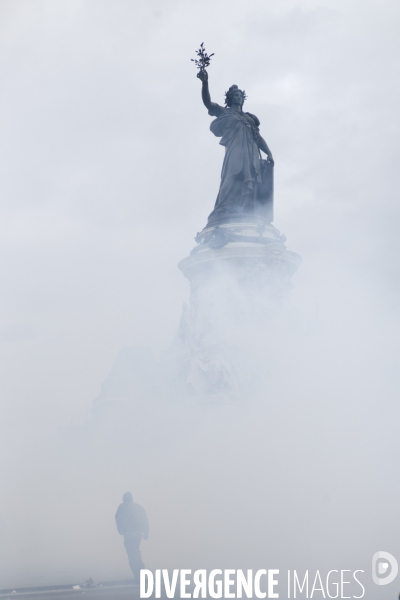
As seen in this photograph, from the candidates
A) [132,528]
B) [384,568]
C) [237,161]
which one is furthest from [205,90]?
[384,568]

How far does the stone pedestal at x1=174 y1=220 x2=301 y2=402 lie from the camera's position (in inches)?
878

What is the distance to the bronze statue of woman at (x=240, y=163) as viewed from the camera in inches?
987

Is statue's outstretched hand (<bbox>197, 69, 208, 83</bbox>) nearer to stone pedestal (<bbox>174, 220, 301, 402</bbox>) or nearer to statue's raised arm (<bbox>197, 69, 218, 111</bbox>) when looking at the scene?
statue's raised arm (<bbox>197, 69, 218, 111</bbox>)

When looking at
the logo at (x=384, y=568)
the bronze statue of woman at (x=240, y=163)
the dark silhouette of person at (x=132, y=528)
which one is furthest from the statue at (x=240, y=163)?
the logo at (x=384, y=568)

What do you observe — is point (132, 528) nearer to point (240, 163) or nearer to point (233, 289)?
point (233, 289)

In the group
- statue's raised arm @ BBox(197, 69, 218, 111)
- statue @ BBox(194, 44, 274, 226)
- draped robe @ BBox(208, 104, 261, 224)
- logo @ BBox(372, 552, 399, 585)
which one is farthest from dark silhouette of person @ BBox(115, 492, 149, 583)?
statue's raised arm @ BBox(197, 69, 218, 111)

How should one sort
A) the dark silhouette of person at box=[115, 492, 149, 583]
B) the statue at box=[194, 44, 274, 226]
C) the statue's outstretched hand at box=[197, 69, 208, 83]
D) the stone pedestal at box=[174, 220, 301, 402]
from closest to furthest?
the dark silhouette of person at box=[115, 492, 149, 583] < the stone pedestal at box=[174, 220, 301, 402] < the statue's outstretched hand at box=[197, 69, 208, 83] < the statue at box=[194, 44, 274, 226]

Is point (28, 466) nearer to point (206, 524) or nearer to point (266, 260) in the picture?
point (206, 524)

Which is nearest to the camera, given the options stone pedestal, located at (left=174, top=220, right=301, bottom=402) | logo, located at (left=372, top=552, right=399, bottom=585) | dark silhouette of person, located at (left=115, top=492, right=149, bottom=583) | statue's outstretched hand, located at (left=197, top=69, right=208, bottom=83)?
logo, located at (left=372, top=552, right=399, bottom=585)

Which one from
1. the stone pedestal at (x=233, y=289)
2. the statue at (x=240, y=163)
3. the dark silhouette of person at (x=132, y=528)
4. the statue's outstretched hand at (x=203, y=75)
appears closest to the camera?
the dark silhouette of person at (x=132, y=528)

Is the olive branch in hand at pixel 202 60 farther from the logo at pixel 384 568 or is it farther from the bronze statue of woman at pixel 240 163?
the logo at pixel 384 568

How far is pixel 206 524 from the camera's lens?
50.1 feet

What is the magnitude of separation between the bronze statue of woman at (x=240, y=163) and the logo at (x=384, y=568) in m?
13.2

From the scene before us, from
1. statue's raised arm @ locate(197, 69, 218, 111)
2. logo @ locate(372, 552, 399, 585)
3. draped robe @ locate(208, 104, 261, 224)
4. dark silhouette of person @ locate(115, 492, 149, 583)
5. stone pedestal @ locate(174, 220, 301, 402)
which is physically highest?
statue's raised arm @ locate(197, 69, 218, 111)
